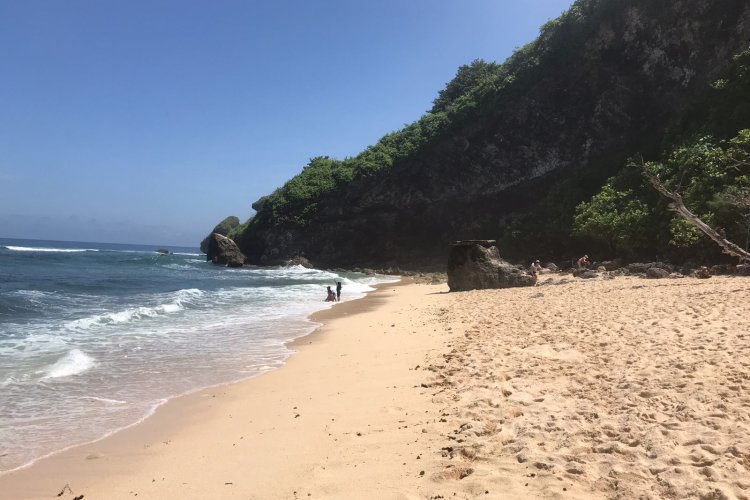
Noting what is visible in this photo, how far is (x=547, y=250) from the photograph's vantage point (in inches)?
1323

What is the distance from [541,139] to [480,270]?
23.8 m

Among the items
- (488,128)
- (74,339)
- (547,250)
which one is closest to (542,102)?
(488,128)

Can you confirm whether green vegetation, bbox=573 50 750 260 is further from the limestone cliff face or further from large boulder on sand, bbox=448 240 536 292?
large boulder on sand, bbox=448 240 536 292

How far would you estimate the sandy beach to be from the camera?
3.88 metres

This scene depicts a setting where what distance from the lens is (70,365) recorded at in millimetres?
9078

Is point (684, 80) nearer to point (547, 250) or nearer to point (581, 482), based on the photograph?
point (547, 250)

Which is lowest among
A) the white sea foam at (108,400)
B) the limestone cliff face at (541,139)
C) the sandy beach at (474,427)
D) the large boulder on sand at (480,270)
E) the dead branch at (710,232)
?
Result: the white sea foam at (108,400)

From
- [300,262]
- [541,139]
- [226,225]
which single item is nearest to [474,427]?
[541,139]

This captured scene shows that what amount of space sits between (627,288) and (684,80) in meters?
27.8

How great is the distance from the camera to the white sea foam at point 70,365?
28.1ft

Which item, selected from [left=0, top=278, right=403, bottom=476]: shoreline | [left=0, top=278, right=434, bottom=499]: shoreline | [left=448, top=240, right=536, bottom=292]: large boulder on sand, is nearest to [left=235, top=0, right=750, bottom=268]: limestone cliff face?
[left=448, top=240, right=536, bottom=292]: large boulder on sand

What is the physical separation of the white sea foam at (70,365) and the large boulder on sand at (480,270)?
1531 centimetres

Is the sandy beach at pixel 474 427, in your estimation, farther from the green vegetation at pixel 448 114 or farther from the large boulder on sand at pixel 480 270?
the green vegetation at pixel 448 114

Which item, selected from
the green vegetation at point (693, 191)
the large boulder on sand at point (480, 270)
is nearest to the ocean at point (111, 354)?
the large boulder on sand at point (480, 270)
